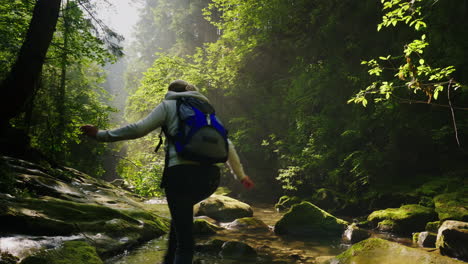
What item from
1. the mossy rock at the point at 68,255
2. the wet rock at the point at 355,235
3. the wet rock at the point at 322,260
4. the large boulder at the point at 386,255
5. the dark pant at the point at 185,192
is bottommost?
the wet rock at the point at 355,235

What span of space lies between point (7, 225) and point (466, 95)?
38.4 feet

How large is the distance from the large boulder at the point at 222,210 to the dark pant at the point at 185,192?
8198 mm

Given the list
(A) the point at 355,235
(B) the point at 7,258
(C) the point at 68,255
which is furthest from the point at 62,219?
(A) the point at 355,235

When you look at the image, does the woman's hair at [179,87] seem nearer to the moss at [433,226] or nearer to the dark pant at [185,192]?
the dark pant at [185,192]

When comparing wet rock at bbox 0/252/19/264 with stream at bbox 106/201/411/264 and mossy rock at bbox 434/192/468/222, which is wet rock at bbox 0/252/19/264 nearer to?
stream at bbox 106/201/411/264

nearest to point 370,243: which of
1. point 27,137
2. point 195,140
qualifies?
point 195,140

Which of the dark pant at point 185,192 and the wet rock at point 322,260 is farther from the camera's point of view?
the wet rock at point 322,260

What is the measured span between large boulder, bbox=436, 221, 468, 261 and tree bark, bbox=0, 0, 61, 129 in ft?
Result: 25.6

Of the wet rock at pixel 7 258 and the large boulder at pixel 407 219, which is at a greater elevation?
the wet rock at pixel 7 258

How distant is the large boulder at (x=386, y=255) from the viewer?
448 centimetres

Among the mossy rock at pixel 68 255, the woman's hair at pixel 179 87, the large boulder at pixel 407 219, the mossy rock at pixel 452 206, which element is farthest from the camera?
the large boulder at pixel 407 219

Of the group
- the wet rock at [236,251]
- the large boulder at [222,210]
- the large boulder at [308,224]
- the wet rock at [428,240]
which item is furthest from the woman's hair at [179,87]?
the large boulder at [222,210]

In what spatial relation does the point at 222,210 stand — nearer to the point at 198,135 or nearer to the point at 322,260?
the point at 322,260

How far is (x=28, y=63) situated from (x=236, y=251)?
16.3ft
